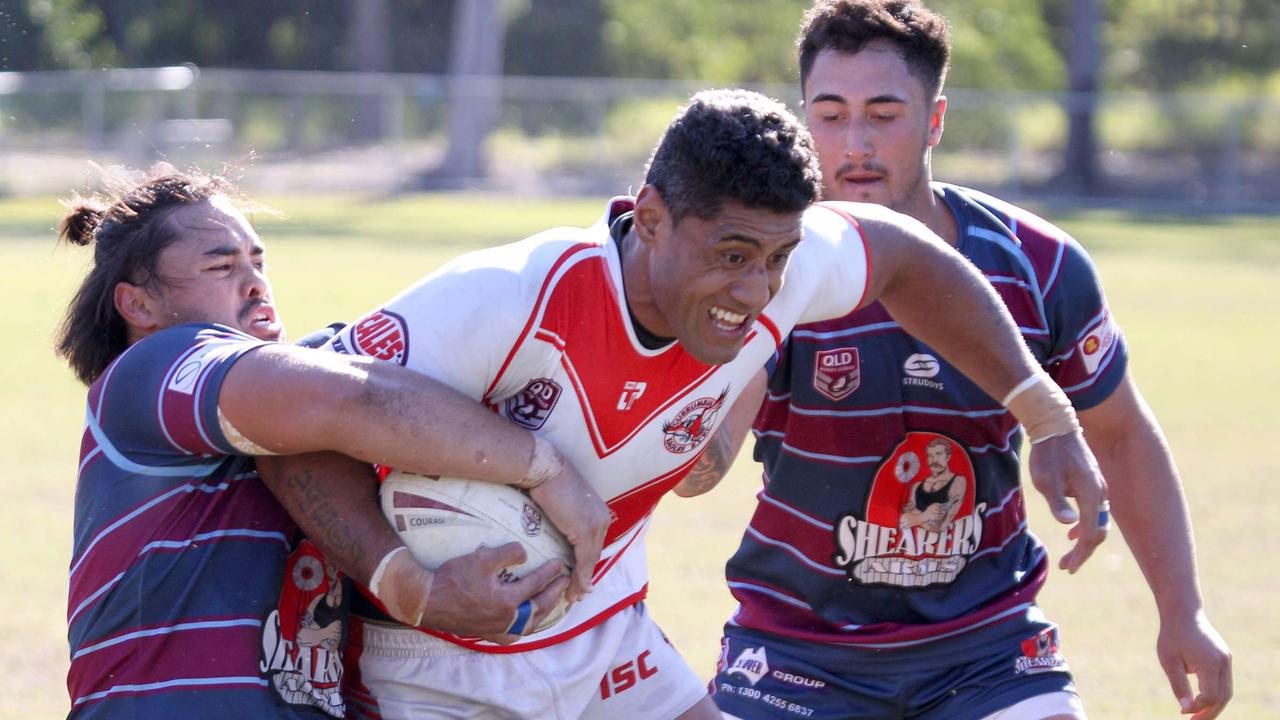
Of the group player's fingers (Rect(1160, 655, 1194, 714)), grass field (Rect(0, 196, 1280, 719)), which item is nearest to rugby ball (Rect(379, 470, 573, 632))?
grass field (Rect(0, 196, 1280, 719))

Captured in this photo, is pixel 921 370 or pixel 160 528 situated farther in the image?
pixel 921 370

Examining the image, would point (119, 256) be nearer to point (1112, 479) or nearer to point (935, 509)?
point (935, 509)

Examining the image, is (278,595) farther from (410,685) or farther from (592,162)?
(592,162)

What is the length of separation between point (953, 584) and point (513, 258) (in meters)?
1.77

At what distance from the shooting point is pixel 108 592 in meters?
3.09

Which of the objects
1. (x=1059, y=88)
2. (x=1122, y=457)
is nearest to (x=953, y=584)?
(x=1122, y=457)

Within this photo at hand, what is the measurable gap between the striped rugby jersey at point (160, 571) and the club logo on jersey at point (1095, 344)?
86.4 inches

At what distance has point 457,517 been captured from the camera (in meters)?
3.05

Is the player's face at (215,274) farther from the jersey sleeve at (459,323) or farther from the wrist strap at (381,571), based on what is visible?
the wrist strap at (381,571)

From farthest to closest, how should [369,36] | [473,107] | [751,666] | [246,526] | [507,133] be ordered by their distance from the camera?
[369,36] < [507,133] < [473,107] < [751,666] < [246,526]

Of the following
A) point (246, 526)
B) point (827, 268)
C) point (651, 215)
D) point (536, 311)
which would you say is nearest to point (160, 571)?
point (246, 526)

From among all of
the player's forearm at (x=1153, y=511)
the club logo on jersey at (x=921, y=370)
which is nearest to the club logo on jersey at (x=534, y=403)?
the club logo on jersey at (x=921, y=370)

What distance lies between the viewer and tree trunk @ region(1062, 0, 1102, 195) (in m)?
36.1

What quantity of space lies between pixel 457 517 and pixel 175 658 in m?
0.61
